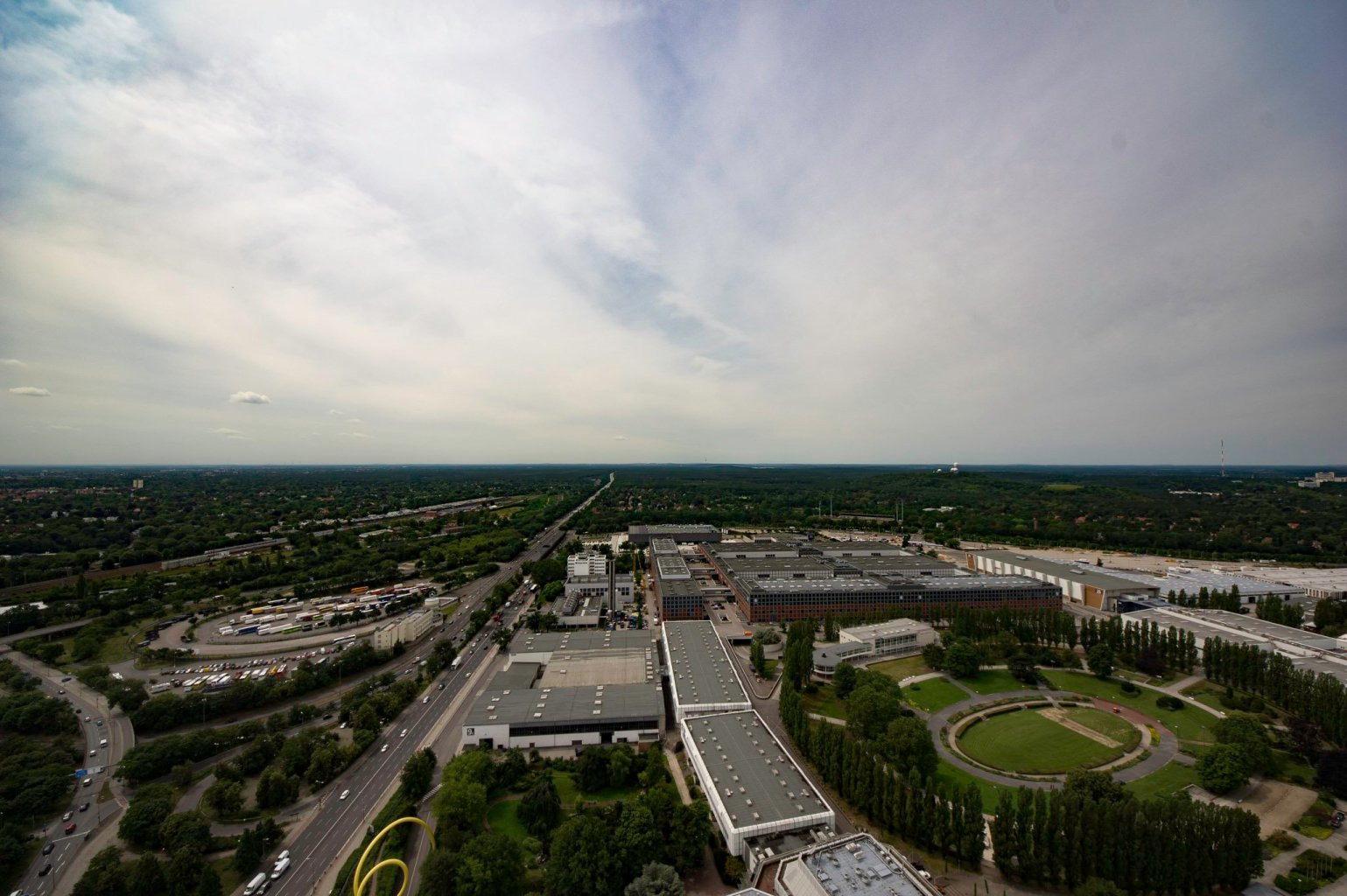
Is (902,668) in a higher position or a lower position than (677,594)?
lower

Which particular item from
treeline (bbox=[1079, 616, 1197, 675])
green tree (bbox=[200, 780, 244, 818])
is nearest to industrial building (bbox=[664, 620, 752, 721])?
green tree (bbox=[200, 780, 244, 818])

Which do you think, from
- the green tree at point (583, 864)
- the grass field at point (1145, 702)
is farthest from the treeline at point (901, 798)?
the grass field at point (1145, 702)

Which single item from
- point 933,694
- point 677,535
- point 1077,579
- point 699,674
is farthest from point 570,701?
point 677,535

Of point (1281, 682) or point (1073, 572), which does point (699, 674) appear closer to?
point (1281, 682)

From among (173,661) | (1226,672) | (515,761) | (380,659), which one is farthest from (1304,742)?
(173,661)

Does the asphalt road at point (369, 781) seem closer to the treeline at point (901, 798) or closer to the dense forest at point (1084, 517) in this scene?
the treeline at point (901, 798)

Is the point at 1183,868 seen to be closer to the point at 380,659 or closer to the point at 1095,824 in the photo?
the point at 1095,824
